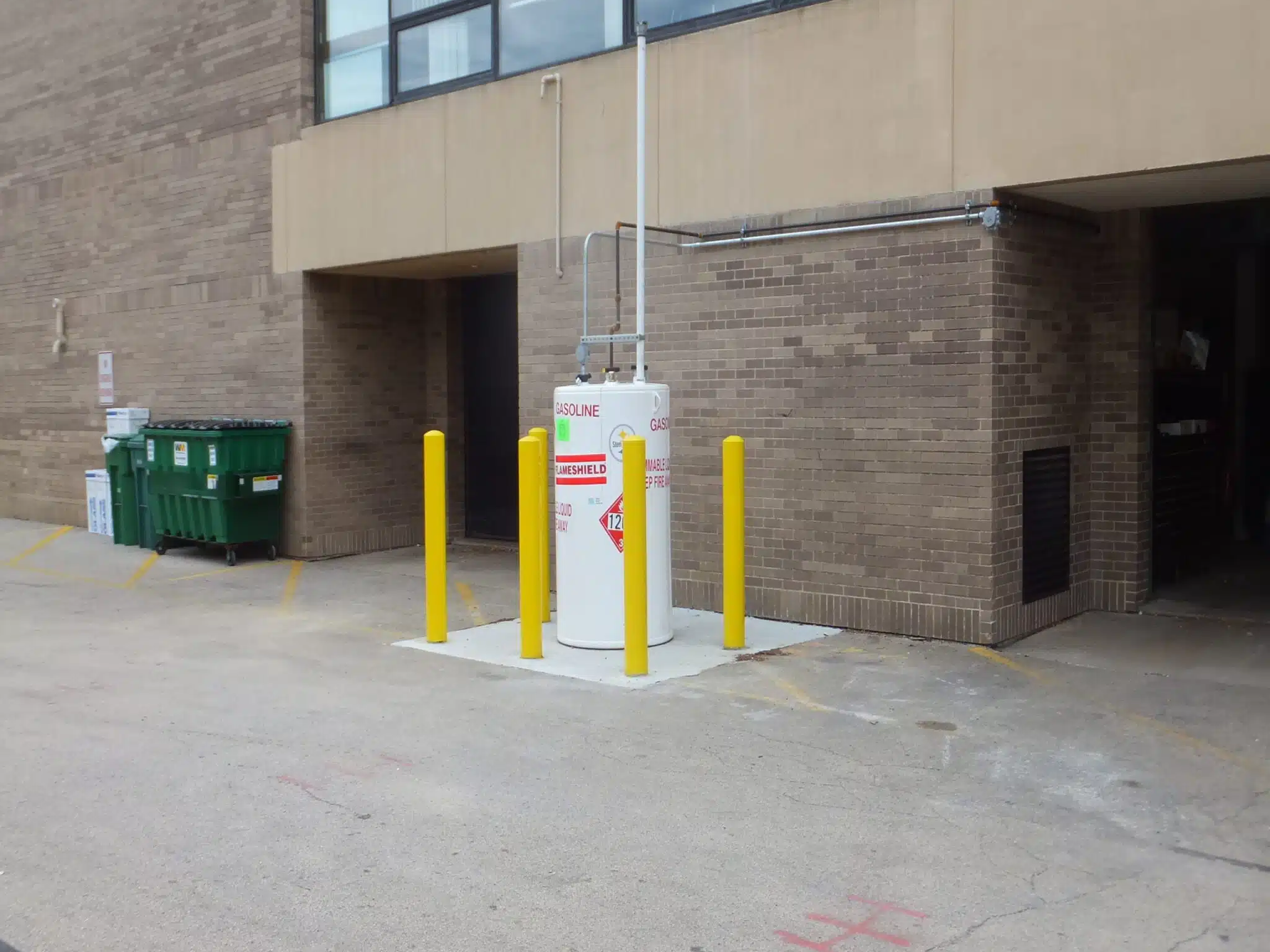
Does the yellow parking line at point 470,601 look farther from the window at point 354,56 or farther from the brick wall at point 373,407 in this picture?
the window at point 354,56

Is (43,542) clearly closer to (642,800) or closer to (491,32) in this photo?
(491,32)

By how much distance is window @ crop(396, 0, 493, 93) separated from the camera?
40.9 feet

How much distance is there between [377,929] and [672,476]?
20.9 ft

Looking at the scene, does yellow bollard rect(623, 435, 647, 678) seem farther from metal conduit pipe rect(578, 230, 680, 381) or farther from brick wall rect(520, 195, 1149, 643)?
brick wall rect(520, 195, 1149, 643)

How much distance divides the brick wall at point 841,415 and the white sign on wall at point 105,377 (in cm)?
846

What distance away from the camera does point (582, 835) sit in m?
5.54

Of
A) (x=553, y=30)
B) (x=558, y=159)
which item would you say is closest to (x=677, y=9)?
(x=553, y=30)

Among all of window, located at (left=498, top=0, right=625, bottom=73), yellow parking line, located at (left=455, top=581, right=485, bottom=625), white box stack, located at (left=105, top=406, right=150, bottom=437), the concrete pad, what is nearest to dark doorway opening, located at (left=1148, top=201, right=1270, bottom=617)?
the concrete pad

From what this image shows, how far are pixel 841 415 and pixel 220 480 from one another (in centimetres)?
694

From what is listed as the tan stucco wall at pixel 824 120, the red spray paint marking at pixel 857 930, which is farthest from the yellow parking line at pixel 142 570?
the red spray paint marking at pixel 857 930

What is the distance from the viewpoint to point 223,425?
13.9 meters

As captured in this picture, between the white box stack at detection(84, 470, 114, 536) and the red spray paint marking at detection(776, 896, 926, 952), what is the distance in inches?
528

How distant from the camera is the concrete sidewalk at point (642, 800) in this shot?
4.66 metres

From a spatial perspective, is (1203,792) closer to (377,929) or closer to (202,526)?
(377,929)
